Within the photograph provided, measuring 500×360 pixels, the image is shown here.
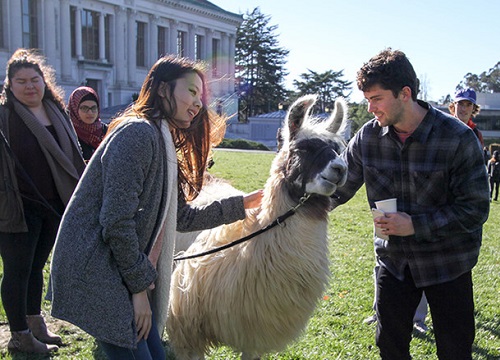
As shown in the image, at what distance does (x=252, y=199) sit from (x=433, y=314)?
1377mm

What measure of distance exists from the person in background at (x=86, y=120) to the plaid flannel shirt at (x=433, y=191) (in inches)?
134

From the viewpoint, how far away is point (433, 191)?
2.88m

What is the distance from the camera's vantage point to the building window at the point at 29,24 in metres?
47.1

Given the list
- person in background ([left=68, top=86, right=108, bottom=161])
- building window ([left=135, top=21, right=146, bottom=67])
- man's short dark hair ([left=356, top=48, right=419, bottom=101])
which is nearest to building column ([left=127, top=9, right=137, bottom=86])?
building window ([left=135, top=21, right=146, bottom=67])

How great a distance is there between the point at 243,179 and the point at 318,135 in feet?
39.4

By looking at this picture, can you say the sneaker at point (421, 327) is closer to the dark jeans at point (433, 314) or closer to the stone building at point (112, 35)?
the dark jeans at point (433, 314)

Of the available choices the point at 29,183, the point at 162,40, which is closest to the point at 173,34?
the point at 162,40

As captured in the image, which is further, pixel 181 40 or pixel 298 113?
pixel 181 40

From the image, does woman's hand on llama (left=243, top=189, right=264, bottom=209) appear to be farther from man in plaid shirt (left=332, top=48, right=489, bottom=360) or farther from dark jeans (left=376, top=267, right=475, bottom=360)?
dark jeans (left=376, top=267, right=475, bottom=360)

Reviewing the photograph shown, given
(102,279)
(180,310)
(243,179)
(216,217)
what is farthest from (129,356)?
(243,179)

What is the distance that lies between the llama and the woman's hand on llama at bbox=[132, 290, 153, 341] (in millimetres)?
1267

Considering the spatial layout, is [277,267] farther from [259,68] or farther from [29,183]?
[259,68]

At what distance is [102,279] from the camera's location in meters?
2.22

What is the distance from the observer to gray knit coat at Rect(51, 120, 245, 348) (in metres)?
2.16
